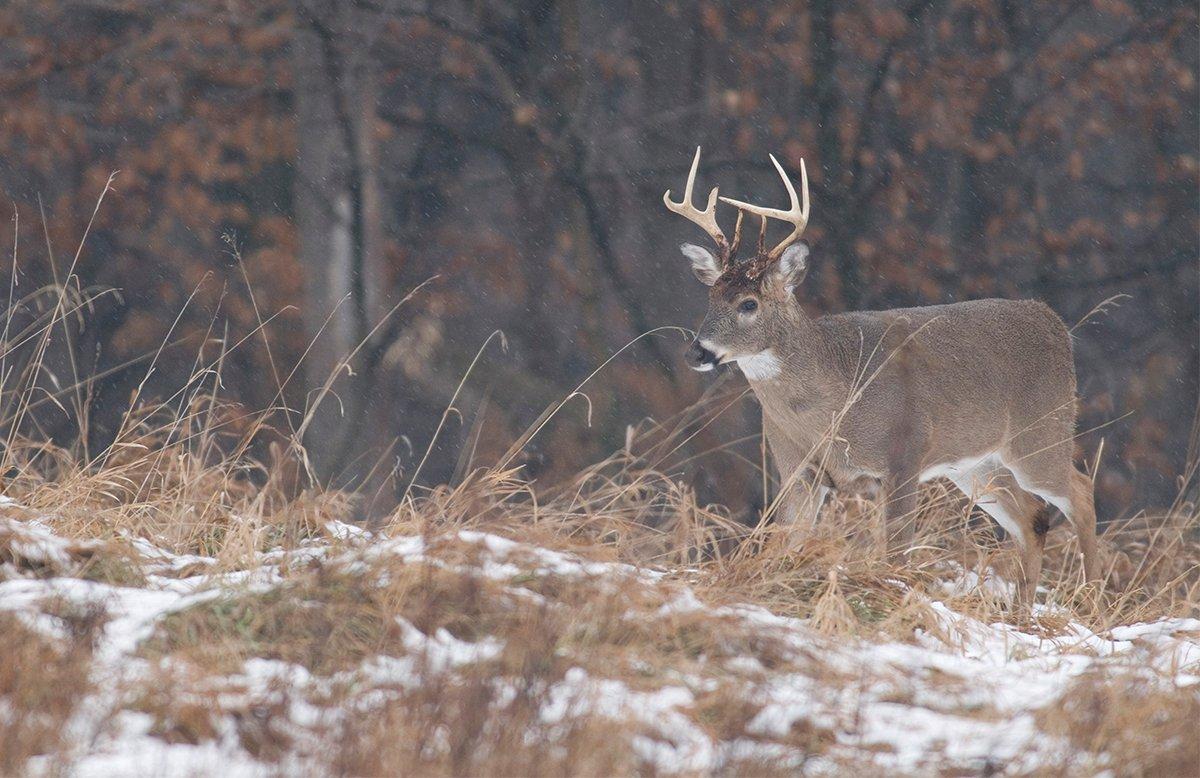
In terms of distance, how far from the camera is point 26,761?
3.10 meters

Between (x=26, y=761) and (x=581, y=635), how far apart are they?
49.7 inches

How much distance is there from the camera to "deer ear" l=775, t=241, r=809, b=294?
22.9 ft

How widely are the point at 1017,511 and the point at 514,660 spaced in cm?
459

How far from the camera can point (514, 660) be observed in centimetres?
358

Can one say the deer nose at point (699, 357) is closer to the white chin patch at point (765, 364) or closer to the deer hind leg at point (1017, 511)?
the white chin patch at point (765, 364)

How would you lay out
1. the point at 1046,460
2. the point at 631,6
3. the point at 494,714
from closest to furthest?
the point at 494,714
the point at 1046,460
the point at 631,6

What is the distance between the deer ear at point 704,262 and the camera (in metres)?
7.25

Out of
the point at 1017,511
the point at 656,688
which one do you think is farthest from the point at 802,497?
the point at 656,688

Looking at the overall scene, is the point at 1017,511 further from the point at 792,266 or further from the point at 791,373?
the point at 792,266

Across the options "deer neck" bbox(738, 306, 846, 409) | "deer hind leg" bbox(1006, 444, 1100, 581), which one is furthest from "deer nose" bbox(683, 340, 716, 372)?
"deer hind leg" bbox(1006, 444, 1100, 581)

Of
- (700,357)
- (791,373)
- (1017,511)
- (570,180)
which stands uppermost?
(700,357)

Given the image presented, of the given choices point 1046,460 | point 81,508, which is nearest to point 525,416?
point 1046,460

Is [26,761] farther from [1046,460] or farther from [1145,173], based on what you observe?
[1145,173]

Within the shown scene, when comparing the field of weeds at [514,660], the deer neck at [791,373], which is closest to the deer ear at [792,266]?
the deer neck at [791,373]
